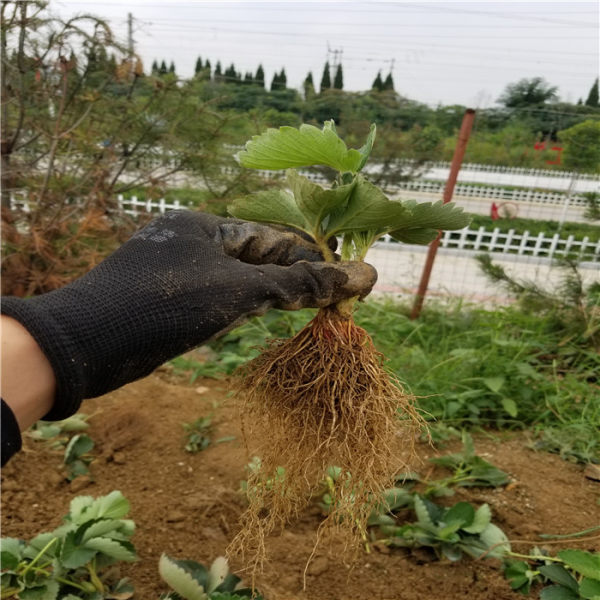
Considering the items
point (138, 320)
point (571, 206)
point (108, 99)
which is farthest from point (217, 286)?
point (571, 206)

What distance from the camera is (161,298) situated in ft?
3.98

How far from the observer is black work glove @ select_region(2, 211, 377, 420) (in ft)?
3.46

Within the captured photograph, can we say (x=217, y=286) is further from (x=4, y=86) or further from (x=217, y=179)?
(x=4, y=86)

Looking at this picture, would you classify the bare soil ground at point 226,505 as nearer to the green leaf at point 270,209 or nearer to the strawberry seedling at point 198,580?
the strawberry seedling at point 198,580

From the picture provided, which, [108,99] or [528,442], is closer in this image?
[528,442]

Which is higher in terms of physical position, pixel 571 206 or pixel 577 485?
pixel 571 206

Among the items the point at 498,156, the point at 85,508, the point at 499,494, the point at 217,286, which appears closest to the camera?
the point at 217,286

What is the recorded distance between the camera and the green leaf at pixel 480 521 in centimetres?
171

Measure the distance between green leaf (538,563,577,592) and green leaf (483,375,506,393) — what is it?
1110mm

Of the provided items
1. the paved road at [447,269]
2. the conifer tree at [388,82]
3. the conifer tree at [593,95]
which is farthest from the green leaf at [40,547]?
the conifer tree at [593,95]

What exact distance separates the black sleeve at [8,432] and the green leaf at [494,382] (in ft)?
7.19

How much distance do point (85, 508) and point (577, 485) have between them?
6.32 ft

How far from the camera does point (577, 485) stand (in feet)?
6.83

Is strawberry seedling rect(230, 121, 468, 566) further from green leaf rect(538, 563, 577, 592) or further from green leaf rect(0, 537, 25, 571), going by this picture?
green leaf rect(0, 537, 25, 571)
